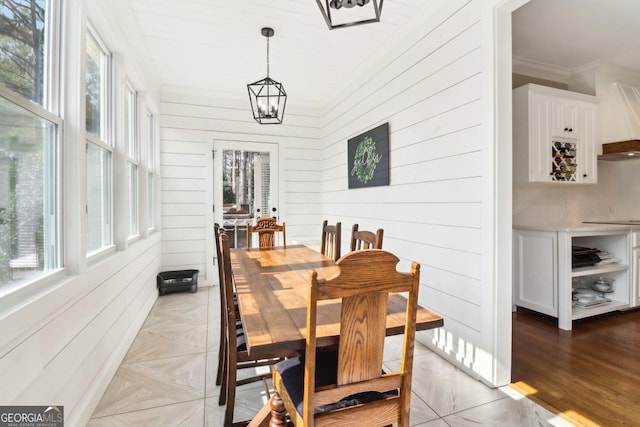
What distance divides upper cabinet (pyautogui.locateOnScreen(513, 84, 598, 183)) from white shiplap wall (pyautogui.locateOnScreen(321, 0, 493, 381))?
4.21ft

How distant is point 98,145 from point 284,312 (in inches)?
72.6

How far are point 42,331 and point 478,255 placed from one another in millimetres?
2423

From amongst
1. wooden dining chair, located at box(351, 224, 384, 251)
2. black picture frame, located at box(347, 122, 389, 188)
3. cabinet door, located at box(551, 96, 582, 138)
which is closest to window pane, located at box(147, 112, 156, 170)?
black picture frame, located at box(347, 122, 389, 188)

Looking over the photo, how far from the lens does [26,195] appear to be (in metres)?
1.35

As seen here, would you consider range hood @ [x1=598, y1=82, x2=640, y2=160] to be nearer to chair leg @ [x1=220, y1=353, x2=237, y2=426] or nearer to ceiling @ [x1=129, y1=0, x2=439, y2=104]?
ceiling @ [x1=129, y1=0, x2=439, y2=104]

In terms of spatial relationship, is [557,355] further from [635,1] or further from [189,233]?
[189,233]

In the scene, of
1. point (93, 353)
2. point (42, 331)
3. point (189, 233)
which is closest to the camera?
point (42, 331)

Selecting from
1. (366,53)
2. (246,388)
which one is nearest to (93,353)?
(246,388)

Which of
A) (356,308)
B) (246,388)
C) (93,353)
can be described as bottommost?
(246,388)

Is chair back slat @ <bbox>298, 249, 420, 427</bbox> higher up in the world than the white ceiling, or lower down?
lower down

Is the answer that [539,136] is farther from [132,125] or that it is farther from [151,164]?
[151,164]

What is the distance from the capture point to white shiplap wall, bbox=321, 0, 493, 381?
220 cm

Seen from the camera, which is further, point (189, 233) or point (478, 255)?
point (189, 233)

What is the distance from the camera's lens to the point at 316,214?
205 inches
